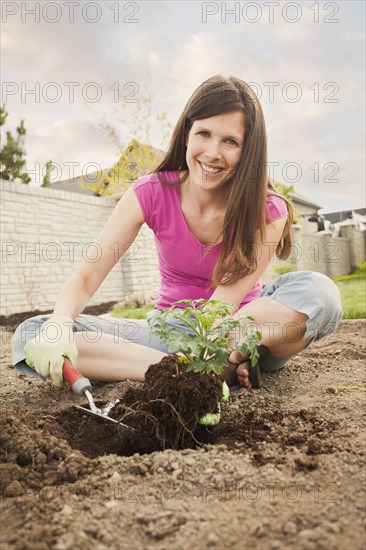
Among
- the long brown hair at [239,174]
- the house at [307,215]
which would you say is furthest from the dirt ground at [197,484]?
the house at [307,215]

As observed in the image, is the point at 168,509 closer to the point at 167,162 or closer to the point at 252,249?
the point at 252,249

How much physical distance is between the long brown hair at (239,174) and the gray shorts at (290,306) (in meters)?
0.24

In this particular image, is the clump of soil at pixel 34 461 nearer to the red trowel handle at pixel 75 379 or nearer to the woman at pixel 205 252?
the red trowel handle at pixel 75 379

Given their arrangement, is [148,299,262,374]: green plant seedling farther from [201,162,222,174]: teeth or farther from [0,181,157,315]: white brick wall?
[0,181,157,315]: white brick wall

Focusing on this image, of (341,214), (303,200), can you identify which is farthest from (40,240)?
(341,214)

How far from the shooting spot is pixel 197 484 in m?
1.24

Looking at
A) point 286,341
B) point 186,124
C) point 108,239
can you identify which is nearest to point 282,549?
point 286,341

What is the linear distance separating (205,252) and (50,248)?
19.9 ft

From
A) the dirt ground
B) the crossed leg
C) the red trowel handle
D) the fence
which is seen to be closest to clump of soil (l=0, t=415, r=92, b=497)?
the dirt ground

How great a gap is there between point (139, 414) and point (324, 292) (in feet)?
3.65

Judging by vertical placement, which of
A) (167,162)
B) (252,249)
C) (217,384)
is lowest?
(217,384)

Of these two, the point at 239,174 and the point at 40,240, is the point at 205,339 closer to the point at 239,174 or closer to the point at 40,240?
the point at 239,174

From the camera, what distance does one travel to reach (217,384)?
166 cm

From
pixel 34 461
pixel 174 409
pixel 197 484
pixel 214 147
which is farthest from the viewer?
pixel 214 147
